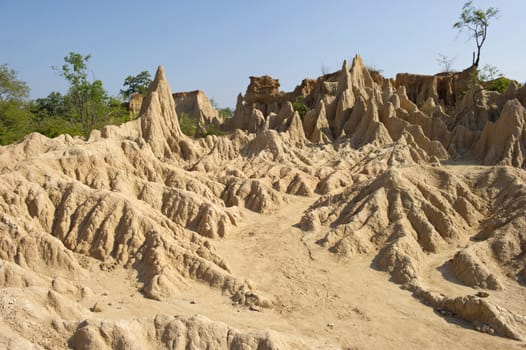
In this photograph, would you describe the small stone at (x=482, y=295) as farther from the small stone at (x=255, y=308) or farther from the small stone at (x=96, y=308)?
the small stone at (x=96, y=308)

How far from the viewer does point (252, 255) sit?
1430 centimetres

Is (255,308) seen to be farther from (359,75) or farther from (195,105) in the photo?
(195,105)

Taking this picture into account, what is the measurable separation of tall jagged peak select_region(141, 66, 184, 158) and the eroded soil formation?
172 inches

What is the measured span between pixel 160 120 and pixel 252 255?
16.1 m

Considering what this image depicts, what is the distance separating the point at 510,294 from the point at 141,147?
15228 mm

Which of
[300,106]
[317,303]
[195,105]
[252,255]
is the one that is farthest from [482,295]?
[195,105]

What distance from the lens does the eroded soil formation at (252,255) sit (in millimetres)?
7594

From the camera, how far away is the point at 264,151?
88.8ft

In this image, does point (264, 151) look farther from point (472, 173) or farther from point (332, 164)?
point (472, 173)

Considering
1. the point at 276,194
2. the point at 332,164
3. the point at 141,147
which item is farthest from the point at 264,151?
the point at 141,147

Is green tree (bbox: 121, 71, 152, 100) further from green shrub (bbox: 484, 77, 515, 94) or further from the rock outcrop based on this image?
green shrub (bbox: 484, 77, 515, 94)

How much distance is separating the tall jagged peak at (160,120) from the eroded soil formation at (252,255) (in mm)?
4381

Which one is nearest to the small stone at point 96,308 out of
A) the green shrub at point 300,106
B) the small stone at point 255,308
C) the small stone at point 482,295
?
the small stone at point 255,308

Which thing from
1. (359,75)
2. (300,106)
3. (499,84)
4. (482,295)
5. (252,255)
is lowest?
(252,255)
